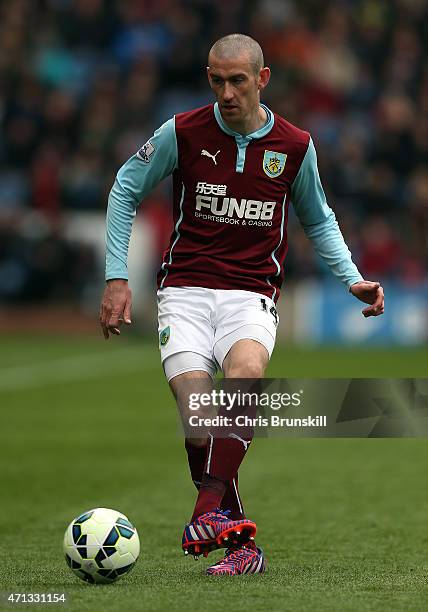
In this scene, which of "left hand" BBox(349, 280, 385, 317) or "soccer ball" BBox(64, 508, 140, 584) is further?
"left hand" BBox(349, 280, 385, 317)

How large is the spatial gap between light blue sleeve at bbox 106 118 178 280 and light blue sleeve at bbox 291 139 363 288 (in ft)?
1.92

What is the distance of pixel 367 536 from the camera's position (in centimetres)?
695

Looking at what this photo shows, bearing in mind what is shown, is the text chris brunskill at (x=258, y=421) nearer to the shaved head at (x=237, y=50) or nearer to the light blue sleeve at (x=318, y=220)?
the light blue sleeve at (x=318, y=220)

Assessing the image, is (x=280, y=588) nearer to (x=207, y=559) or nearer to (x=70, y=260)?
(x=207, y=559)

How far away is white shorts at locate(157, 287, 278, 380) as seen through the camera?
573 cm

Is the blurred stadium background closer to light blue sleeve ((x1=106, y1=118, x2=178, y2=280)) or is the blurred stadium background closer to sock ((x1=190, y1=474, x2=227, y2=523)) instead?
light blue sleeve ((x1=106, y1=118, x2=178, y2=280))

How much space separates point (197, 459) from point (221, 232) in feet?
3.27

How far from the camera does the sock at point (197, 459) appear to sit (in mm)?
5789

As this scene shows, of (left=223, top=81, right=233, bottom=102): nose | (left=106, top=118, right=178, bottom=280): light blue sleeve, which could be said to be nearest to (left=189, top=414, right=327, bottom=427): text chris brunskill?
(left=106, top=118, right=178, bottom=280): light blue sleeve

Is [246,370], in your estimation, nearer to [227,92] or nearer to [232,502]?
[232,502]

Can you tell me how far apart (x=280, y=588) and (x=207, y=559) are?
1.09 meters

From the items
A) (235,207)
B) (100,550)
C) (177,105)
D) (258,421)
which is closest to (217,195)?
(235,207)

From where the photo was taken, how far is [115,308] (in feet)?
18.4

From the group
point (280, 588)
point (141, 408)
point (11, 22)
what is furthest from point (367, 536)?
point (11, 22)
